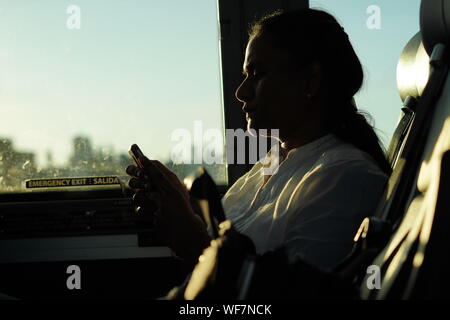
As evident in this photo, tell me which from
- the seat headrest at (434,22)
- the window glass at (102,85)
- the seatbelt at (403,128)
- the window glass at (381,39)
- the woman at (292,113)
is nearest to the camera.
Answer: the seat headrest at (434,22)

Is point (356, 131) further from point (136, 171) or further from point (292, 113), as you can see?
point (136, 171)

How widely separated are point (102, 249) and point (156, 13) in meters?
0.81

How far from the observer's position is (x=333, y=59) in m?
1.20

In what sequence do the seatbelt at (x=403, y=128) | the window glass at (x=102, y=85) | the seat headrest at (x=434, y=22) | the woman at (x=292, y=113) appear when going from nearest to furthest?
the seat headrest at (x=434, y=22)
the woman at (x=292, y=113)
the seatbelt at (x=403, y=128)
the window glass at (x=102, y=85)

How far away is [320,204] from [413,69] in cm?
46

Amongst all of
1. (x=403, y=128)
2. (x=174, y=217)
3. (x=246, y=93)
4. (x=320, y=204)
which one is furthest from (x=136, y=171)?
(x=403, y=128)

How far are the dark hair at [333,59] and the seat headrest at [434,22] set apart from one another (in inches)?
10.3

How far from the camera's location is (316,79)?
1.17 meters

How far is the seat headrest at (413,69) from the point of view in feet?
3.87

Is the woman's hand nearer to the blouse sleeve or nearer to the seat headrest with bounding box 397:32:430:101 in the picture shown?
the blouse sleeve

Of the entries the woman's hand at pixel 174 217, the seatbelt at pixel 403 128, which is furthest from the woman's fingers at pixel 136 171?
the seatbelt at pixel 403 128

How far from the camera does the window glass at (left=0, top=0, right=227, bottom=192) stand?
1872 millimetres

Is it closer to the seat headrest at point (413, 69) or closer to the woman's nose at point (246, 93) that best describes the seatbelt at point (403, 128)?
the seat headrest at point (413, 69)

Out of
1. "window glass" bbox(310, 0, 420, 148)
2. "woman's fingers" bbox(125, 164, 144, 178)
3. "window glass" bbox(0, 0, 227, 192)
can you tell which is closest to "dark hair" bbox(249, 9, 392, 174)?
"woman's fingers" bbox(125, 164, 144, 178)
